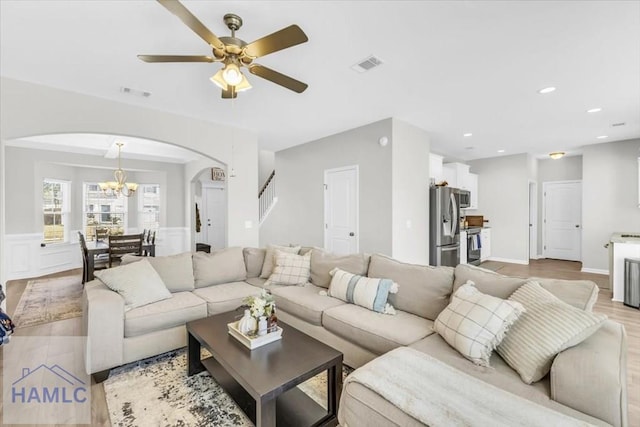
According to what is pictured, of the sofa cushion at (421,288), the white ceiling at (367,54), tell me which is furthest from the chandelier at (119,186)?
the sofa cushion at (421,288)

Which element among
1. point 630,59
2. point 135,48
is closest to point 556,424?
point 630,59

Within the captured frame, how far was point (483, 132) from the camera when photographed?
16.9 feet

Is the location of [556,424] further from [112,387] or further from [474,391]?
[112,387]

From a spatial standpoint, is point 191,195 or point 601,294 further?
point 191,195

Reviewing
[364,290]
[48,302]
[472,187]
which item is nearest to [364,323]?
[364,290]

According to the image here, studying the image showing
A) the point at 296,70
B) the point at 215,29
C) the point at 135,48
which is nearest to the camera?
the point at 215,29

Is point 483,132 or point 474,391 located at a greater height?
point 483,132

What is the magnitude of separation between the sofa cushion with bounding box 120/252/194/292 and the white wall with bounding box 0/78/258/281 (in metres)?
1.28

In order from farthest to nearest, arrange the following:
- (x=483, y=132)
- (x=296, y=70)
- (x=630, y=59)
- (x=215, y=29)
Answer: (x=483, y=132)
(x=296, y=70)
(x=630, y=59)
(x=215, y=29)

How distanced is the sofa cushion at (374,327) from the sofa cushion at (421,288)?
0.08 metres

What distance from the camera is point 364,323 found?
2312 mm

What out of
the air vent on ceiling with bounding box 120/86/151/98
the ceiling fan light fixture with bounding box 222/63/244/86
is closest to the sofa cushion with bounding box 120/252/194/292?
the air vent on ceiling with bounding box 120/86/151/98

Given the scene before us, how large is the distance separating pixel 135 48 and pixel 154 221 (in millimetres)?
6197

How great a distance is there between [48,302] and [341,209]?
15.2 ft
